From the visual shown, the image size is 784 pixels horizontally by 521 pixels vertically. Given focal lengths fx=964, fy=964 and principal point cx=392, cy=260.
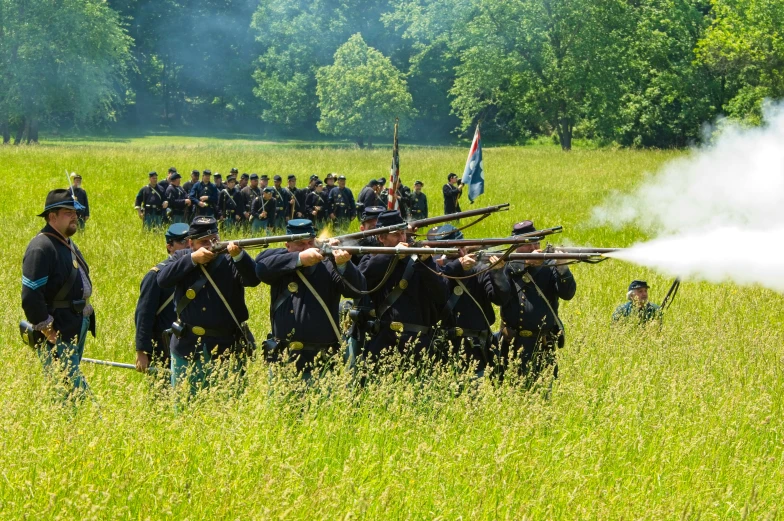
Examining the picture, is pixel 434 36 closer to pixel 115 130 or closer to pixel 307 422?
pixel 115 130

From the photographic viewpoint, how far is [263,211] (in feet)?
68.6

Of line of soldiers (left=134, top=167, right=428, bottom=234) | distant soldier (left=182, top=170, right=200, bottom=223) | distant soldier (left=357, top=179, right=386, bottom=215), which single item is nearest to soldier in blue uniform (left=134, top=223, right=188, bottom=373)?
distant soldier (left=357, top=179, right=386, bottom=215)

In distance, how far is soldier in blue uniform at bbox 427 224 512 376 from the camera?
7348 mm

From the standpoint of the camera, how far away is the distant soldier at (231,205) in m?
21.3

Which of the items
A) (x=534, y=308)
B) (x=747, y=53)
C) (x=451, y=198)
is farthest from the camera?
(x=747, y=53)

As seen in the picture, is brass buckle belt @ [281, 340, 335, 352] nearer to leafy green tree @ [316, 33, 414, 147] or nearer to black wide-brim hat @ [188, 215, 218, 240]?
black wide-brim hat @ [188, 215, 218, 240]

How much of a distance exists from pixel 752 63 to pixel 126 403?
3846cm

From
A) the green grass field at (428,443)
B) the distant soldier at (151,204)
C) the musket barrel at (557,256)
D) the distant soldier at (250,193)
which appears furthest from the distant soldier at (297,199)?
the musket barrel at (557,256)

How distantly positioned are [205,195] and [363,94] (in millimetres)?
40222

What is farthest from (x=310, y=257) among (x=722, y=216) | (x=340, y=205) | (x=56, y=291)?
(x=340, y=205)

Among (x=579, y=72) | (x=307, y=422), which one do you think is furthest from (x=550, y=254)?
(x=579, y=72)

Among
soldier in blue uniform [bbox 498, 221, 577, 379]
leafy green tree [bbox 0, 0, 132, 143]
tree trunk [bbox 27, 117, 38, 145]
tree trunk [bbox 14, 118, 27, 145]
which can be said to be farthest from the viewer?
tree trunk [bbox 14, 118, 27, 145]

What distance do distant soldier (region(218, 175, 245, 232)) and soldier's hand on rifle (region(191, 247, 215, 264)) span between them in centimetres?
1491

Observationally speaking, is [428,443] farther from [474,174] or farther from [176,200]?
[176,200]
